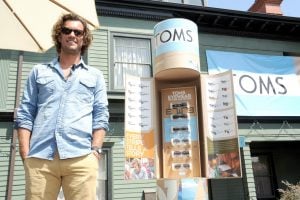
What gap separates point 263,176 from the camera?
14367mm

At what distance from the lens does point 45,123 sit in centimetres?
271

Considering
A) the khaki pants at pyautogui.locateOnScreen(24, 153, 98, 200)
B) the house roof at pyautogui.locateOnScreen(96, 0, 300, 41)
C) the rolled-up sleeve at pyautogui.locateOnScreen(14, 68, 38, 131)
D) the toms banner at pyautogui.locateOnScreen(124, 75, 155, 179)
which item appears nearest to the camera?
the khaki pants at pyautogui.locateOnScreen(24, 153, 98, 200)

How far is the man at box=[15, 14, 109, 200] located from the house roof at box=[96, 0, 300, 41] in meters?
8.77

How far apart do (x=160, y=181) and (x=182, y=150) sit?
67 cm

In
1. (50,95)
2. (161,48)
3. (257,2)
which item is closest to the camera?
(50,95)

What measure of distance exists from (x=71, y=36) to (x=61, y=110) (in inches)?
24.5

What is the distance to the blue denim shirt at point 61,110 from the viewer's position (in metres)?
2.63

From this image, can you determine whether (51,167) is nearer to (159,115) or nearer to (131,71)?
(159,115)

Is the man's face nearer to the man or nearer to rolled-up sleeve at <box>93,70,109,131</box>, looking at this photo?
the man

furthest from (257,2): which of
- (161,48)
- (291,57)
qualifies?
(161,48)

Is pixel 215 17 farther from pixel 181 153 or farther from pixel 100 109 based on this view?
pixel 100 109

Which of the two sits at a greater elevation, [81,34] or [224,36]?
[224,36]

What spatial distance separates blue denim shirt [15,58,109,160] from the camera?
2633 millimetres

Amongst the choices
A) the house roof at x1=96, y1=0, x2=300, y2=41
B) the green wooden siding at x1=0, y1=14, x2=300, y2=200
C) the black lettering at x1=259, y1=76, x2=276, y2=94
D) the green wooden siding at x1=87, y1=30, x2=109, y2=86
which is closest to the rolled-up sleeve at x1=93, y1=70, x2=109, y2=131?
the green wooden siding at x1=0, y1=14, x2=300, y2=200
